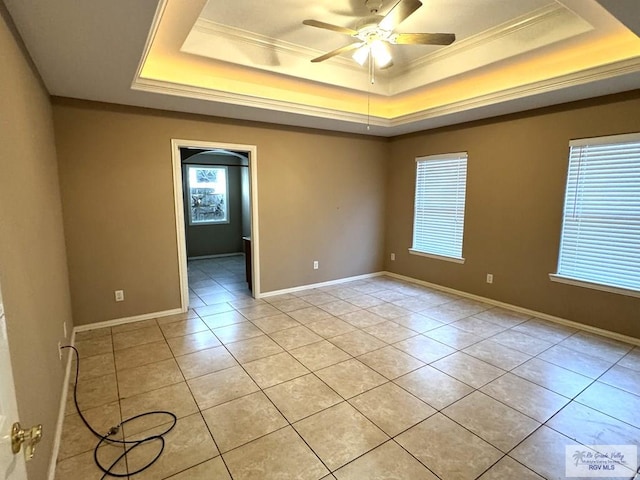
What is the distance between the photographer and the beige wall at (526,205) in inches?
133

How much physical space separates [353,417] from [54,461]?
69.8 inches

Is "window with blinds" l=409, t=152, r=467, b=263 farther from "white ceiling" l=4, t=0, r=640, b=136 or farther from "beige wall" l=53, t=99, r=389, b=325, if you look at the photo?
"beige wall" l=53, t=99, r=389, b=325

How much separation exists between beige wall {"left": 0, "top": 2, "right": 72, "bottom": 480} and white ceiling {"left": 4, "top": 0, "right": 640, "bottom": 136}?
0.40m

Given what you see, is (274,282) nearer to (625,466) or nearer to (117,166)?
(117,166)

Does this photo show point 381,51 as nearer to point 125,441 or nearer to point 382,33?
point 382,33

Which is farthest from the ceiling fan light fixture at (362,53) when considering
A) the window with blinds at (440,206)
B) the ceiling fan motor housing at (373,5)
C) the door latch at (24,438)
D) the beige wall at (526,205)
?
the door latch at (24,438)

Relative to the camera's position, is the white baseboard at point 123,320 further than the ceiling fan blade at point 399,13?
Yes

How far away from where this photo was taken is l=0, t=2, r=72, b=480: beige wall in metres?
1.42

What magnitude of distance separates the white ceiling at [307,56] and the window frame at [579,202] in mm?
472

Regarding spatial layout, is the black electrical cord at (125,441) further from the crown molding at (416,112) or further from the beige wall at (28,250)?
the crown molding at (416,112)

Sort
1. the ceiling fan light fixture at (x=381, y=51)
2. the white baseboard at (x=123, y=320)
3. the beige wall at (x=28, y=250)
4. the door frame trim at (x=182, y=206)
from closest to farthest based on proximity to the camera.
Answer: the beige wall at (x=28, y=250) → the ceiling fan light fixture at (x=381, y=51) → the white baseboard at (x=123, y=320) → the door frame trim at (x=182, y=206)

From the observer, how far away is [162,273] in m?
3.98

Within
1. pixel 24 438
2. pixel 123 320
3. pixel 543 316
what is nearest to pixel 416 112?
pixel 543 316

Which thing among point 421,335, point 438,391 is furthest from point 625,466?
point 421,335
